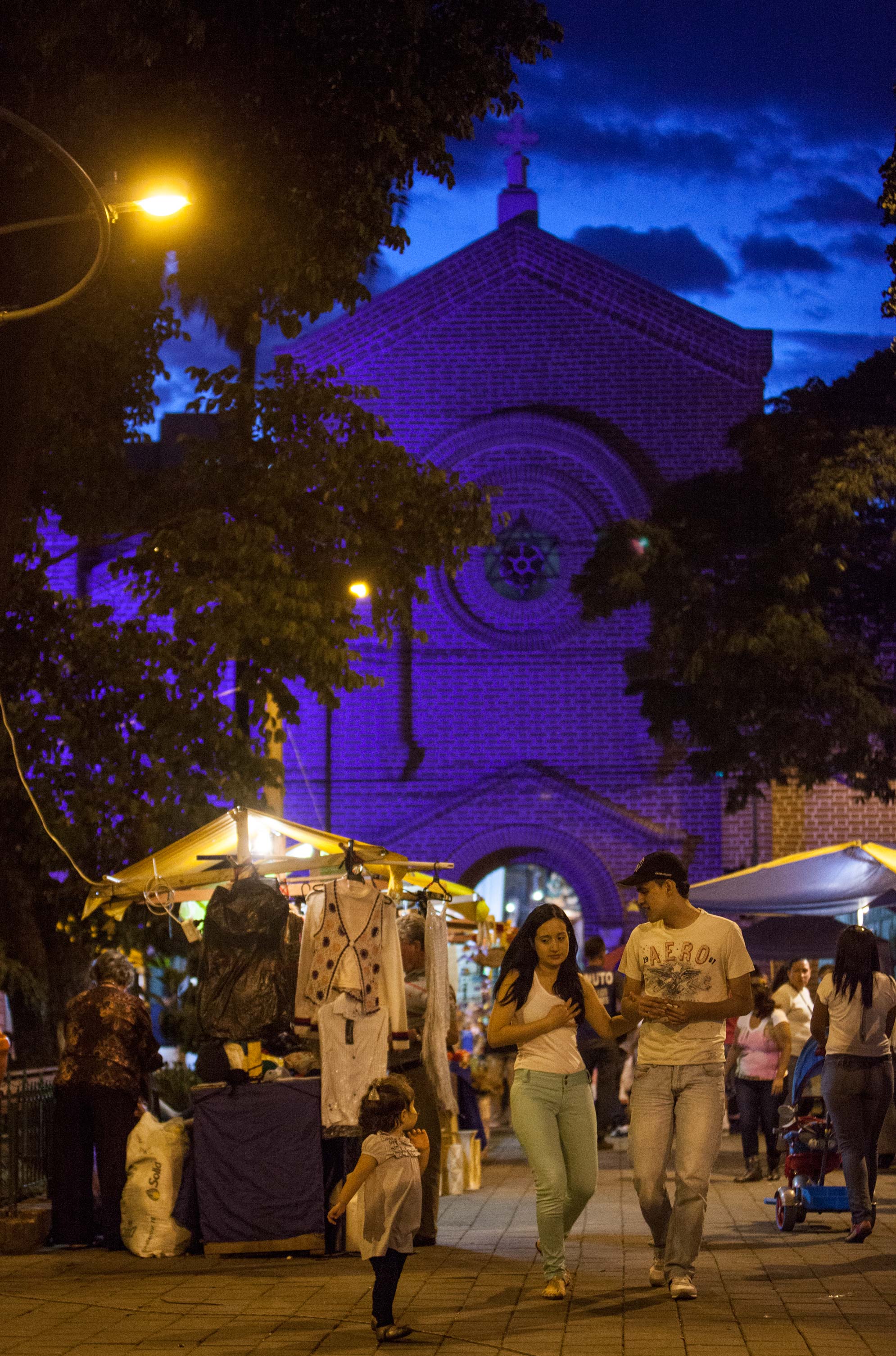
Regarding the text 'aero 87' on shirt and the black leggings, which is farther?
the text 'aero 87' on shirt

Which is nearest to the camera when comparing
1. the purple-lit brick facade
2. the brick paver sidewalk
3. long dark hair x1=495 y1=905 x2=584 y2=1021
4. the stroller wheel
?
the brick paver sidewalk

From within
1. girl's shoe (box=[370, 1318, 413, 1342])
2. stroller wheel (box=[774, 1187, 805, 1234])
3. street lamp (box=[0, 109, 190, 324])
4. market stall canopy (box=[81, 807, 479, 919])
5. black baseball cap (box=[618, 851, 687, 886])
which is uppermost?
street lamp (box=[0, 109, 190, 324])

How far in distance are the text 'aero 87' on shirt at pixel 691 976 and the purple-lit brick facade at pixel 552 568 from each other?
1564 cm

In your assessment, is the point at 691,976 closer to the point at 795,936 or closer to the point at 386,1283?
the point at 386,1283

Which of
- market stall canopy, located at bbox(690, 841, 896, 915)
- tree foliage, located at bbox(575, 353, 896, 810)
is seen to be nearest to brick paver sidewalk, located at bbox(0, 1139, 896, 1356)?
Result: market stall canopy, located at bbox(690, 841, 896, 915)

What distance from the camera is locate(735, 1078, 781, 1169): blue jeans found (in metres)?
12.7

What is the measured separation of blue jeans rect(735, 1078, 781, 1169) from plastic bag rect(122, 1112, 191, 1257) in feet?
17.7

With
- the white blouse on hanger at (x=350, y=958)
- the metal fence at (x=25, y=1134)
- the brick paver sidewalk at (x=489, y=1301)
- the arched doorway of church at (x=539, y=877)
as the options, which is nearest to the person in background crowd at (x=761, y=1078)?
the brick paver sidewalk at (x=489, y=1301)

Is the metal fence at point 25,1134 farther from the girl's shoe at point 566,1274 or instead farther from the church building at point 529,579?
the church building at point 529,579

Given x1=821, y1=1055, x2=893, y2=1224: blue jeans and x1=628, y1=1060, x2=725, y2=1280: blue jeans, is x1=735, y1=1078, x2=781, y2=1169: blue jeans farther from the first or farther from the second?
x1=628, y1=1060, x2=725, y2=1280: blue jeans

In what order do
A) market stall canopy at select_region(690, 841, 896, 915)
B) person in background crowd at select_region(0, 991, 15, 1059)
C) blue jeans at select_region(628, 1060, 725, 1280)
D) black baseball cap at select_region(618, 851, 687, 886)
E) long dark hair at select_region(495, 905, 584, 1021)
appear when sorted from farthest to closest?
market stall canopy at select_region(690, 841, 896, 915), person in background crowd at select_region(0, 991, 15, 1059), long dark hair at select_region(495, 905, 584, 1021), black baseball cap at select_region(618, 851, 687, 886), blue jeans at select_region(628, 1060, 725, 1280)

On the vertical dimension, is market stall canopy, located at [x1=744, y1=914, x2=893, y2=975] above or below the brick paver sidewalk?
above

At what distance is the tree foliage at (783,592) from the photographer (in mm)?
19656

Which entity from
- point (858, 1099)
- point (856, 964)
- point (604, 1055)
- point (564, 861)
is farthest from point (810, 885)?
point (564, 861)
